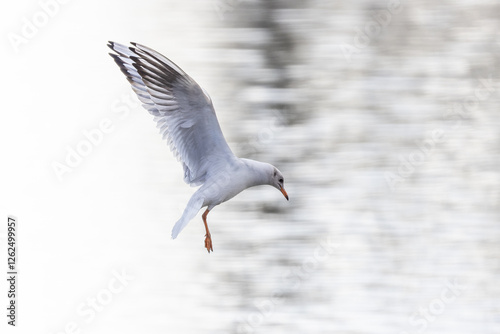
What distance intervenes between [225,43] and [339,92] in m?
0.69

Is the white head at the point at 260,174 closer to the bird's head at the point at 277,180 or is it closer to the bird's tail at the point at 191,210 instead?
the bird's head at the point at 277,180

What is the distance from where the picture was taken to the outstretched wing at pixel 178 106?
4.53m

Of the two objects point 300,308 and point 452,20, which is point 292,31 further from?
point 300,308

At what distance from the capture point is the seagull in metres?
4.44

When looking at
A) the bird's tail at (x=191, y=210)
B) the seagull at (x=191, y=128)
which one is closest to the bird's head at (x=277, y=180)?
the seagull at (x=191, y=128)

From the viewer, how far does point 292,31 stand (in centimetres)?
547

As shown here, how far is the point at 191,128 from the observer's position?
4.64 m

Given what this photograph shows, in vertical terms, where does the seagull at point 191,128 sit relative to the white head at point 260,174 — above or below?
above

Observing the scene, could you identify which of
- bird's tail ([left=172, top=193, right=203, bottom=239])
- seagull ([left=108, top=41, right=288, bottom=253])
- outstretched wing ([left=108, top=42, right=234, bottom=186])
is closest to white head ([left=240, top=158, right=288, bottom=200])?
seagull ([left=108, top=41, right=288, bottom=253])

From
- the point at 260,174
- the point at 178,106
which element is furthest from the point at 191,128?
the point at 260,174

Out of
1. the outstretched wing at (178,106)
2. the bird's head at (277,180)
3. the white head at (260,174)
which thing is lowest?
the bird's head at (277,180)

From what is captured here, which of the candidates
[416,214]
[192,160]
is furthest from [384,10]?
[192,160]

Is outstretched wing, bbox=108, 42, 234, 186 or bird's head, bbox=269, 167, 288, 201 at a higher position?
outstretched wing, bbox=108, 42, 234, 186

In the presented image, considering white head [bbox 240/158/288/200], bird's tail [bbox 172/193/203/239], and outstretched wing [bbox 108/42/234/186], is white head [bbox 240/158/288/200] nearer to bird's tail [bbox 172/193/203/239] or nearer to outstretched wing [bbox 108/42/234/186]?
outstretched wing [bbox 108/42/234/186]
